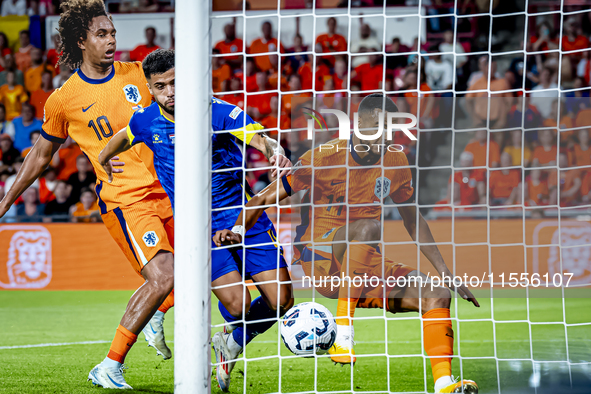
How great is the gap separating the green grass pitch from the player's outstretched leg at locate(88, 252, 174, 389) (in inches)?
3.8

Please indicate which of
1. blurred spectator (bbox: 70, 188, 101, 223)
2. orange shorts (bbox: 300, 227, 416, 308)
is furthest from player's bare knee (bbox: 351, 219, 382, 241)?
blurred spectator (bbox: 70, 188, 101, 223)

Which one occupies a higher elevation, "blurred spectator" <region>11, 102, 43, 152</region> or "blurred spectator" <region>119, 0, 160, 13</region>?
"blurred spectator" <region>119, 0, 160, 13</region>

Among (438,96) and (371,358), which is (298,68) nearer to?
(438,96)

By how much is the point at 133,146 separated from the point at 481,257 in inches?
165

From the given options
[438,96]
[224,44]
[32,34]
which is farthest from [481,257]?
[32,34]

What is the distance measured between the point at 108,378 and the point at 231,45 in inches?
242

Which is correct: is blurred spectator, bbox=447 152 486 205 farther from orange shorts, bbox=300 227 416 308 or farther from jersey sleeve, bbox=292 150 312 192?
jersey sleeve, bbox=292 150 312 192

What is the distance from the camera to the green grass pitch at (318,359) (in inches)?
130

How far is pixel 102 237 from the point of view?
636 centimetres

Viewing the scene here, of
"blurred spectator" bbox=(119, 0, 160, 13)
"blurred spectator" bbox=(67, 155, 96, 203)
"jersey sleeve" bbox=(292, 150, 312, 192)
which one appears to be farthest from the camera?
"blurred spectator" bbox=(119, 0, 160, 13)

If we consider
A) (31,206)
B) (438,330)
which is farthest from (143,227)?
(31,206)

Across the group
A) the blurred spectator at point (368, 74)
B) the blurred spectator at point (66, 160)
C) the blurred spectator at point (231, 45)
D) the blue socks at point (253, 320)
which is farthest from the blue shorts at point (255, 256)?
the blurred spectator at point (231, 45)

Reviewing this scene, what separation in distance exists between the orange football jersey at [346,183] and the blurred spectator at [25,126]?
17.6ft

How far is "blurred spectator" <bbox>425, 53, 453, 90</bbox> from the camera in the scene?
7727 millimetres
